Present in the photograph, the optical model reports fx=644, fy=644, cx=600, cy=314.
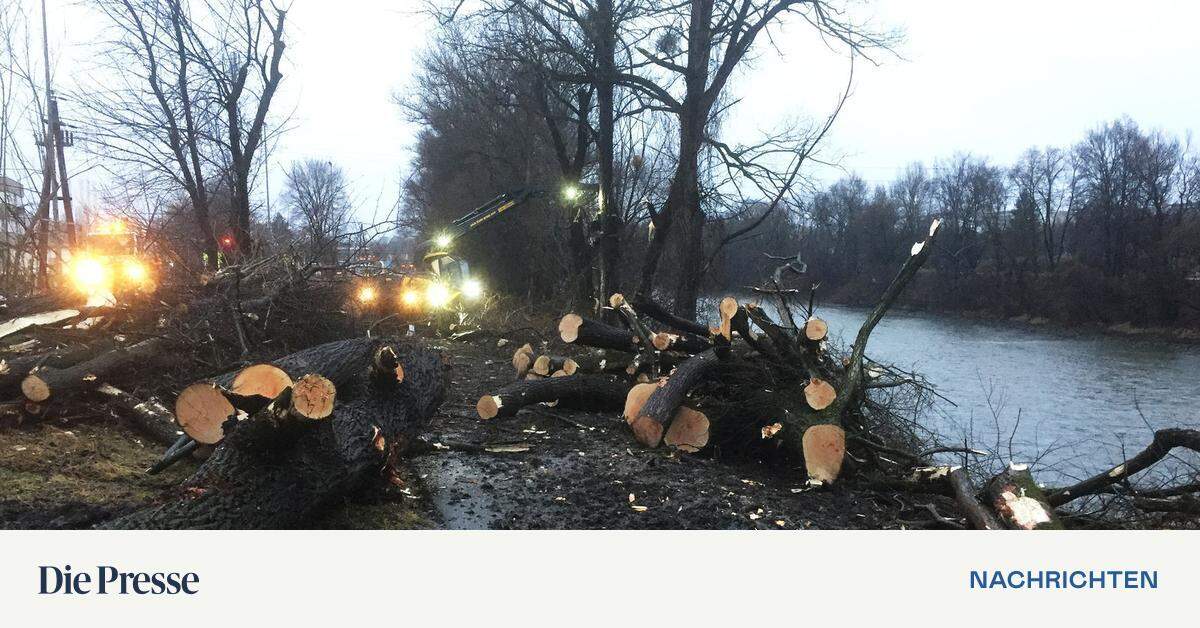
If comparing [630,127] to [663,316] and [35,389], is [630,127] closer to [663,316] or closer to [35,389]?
[663,316]

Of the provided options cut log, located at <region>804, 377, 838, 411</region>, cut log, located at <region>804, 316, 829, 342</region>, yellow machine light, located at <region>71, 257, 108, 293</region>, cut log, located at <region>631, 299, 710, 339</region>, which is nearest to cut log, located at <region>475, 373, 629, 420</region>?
cut log, located at <region>631, 299, 710, 339</region>

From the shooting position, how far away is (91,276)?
4852mm

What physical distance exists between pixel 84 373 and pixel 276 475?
89.5 inches

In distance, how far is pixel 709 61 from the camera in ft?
26.6

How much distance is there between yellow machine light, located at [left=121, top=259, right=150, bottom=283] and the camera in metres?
4.82

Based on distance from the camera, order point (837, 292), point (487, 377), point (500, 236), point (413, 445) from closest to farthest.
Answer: point (413, 445) → point (837, 292) → point (487, 377) → point (500, 236)

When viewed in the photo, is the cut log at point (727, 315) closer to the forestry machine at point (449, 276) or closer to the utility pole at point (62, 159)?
the forestry machine at point (449, 276)

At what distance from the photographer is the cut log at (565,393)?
4387 mm

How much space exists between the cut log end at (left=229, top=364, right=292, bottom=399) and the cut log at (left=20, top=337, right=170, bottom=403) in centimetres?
185

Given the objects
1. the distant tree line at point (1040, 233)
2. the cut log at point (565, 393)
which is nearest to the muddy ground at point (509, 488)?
the cut log at point (565, 393)

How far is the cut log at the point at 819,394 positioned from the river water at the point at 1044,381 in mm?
1554
